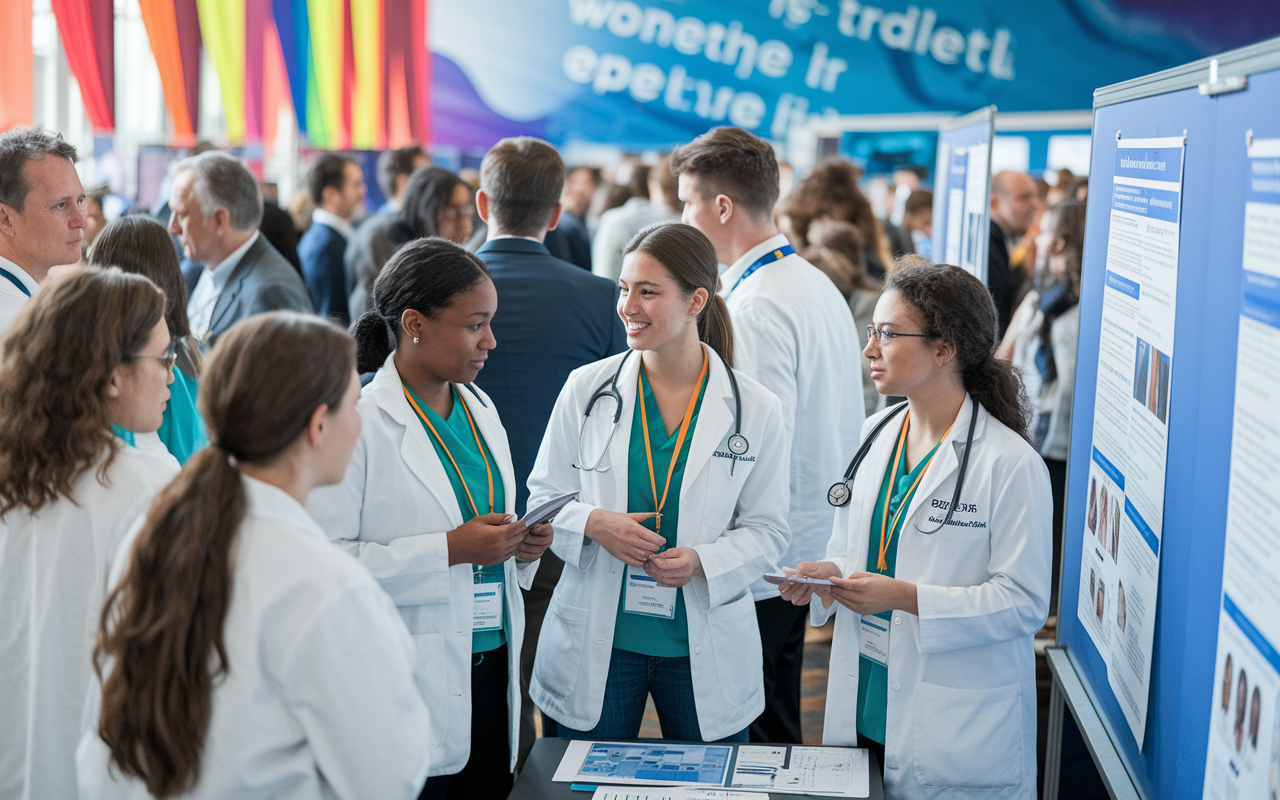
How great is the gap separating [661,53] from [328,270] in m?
8.29

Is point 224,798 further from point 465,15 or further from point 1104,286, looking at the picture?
point 465,15

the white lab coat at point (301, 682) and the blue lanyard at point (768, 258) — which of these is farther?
the blue lanyard at point (768, 258)

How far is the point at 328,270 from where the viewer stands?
5211mm

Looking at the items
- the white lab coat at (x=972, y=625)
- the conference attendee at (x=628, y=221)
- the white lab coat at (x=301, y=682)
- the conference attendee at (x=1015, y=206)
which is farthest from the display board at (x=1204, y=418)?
the conference attendee at (x=1015, y=206)

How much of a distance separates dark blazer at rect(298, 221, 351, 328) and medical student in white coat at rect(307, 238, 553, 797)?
10.5ft

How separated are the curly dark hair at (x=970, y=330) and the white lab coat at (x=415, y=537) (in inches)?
39.2

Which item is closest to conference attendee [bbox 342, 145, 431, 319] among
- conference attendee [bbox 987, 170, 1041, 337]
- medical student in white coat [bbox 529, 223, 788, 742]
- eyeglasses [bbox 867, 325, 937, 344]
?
medical student in white coat [bbox 529, 223, 788, 742]

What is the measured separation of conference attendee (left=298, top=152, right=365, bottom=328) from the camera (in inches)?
204

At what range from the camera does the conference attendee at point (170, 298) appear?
2.42 m

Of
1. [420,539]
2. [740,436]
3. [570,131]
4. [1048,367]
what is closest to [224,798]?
Answer: [420,539]

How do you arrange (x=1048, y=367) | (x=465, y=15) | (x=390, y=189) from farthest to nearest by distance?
1. (x=465, y=15)
2. (x=390, y=189)
3. (x=1048, y=367)

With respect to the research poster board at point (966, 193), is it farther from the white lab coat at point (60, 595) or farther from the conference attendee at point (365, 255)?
the conference attendee at point (365, 255)

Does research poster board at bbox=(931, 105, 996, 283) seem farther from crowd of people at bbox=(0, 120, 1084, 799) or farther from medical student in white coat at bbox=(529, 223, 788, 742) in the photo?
medical student in white coat at bbox=(529, 223, 788, 742)

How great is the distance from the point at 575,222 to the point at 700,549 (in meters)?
4.61
